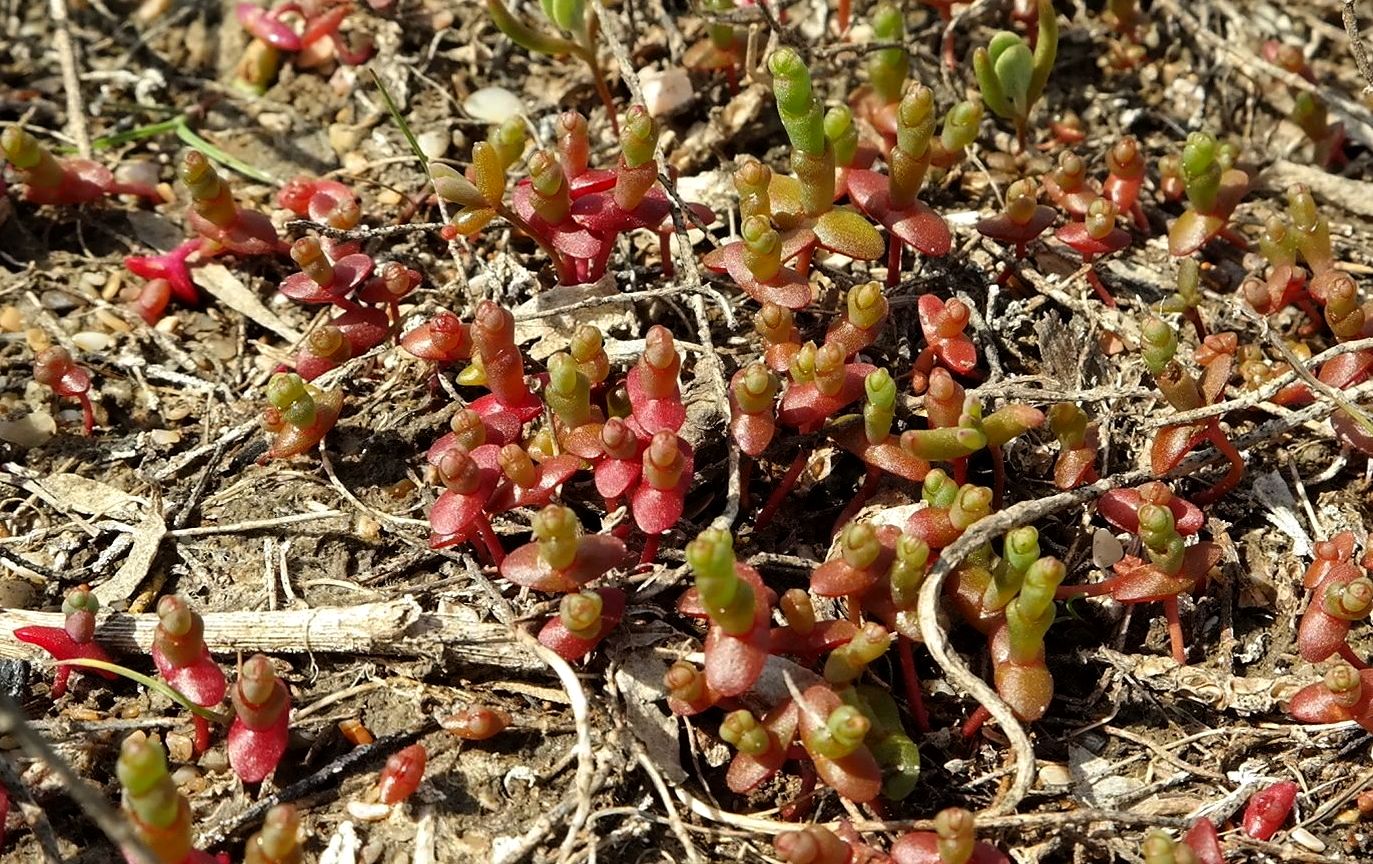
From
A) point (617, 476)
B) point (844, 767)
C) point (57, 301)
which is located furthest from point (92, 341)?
point (844, 767)

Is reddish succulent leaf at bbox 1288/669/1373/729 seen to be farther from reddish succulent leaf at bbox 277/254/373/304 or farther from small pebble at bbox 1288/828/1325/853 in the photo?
reddish succulent leaf at bbox 277/254/373/304

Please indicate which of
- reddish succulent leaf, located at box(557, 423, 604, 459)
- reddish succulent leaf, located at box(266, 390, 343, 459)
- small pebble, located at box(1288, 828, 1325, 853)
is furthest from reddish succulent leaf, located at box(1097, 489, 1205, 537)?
reddish succulent leaf, located at box(266, 390, 343, 459)

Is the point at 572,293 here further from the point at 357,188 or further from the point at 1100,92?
the point at 1100,92

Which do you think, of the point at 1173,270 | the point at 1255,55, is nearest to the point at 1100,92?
the point at 1255,55

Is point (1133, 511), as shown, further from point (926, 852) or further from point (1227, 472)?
point (926, 852)

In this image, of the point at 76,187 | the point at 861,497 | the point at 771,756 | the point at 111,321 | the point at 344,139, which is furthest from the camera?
the point at 344,139

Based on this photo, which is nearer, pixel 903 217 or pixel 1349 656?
pixel 1349 656
